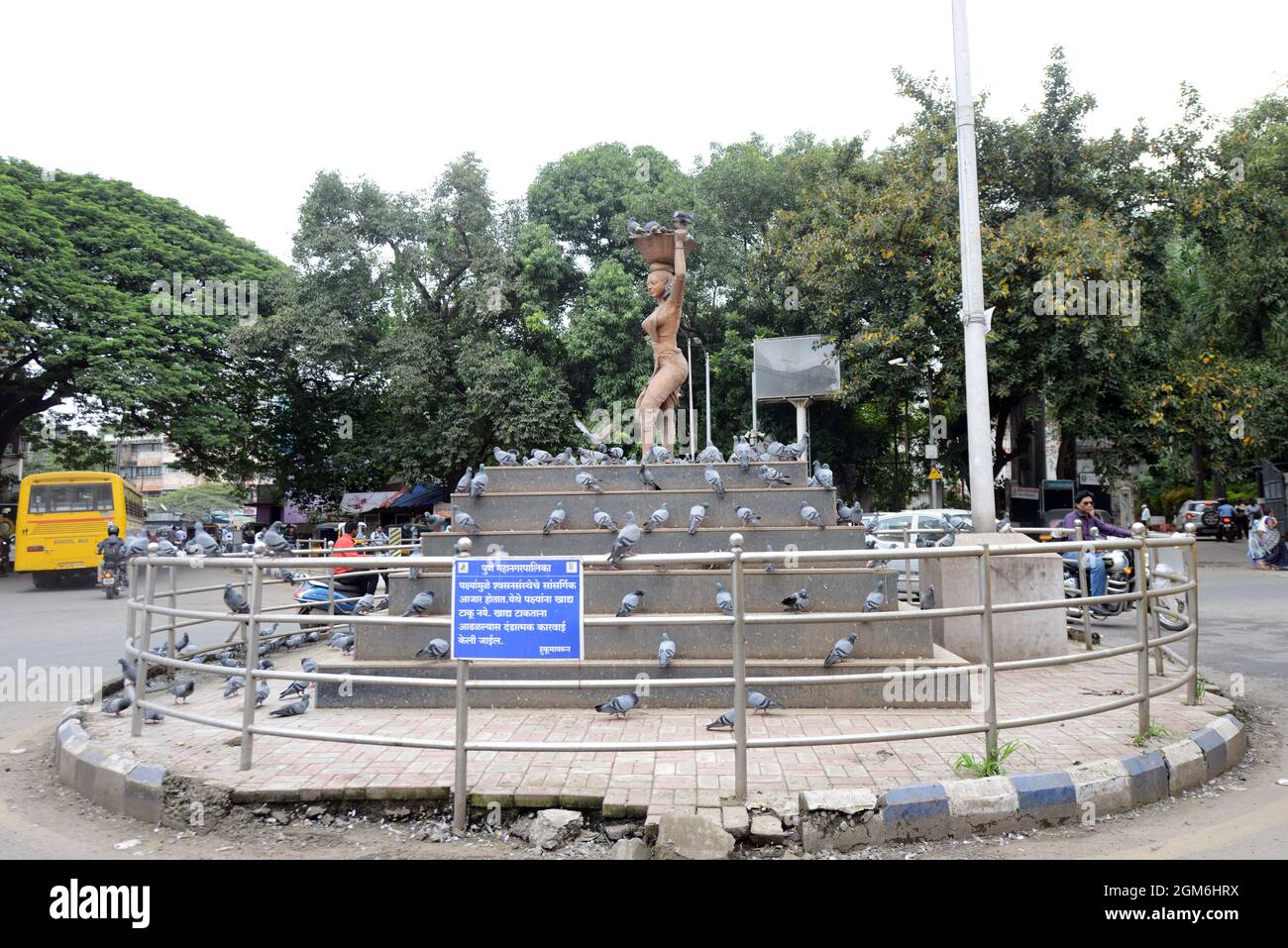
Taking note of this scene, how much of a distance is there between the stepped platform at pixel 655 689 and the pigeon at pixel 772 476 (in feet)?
7.86

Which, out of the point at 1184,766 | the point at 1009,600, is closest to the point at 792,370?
the point at 1009,600

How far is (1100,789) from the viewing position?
4.21 m

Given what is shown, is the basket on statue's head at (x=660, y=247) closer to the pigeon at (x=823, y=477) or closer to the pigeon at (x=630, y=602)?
the pigeon at (x=823, y=477)

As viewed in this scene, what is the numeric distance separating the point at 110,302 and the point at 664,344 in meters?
20.9

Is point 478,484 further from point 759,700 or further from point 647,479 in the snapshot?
point 759,700

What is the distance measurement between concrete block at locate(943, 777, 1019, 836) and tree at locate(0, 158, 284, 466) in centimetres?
2463

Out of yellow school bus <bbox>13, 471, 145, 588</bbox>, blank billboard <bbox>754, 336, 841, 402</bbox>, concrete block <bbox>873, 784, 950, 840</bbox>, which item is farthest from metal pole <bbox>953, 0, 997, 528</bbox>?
yellow school bus <bbox>13, 471, 145, 588</bbox>

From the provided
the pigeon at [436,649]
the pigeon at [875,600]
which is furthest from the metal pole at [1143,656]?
the pigeon at [436,649]

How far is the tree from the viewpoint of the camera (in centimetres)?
2250

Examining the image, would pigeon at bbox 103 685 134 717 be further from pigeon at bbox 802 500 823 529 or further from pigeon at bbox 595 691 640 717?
pigeon at bbox 802 500 823 529

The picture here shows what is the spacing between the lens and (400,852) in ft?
12.7

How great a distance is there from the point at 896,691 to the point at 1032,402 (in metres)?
18.7

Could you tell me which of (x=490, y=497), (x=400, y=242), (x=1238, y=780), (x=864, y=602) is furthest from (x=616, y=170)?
(x=1238, y=780)

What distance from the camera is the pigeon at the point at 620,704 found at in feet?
18.0
